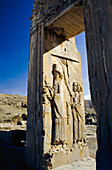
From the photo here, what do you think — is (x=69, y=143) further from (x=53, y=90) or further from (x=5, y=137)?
(x=5, y=137)

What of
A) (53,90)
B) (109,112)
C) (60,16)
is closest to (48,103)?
(53,90)

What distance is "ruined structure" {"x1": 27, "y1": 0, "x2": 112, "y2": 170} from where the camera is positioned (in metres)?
2.34

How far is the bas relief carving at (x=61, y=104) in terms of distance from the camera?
3748mm

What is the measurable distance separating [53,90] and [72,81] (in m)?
0.93

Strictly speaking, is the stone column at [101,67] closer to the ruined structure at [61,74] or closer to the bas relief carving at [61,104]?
the ruined structure at [61,74]

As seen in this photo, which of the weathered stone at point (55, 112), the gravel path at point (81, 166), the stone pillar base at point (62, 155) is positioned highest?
the weathered stone at point (55, 112)

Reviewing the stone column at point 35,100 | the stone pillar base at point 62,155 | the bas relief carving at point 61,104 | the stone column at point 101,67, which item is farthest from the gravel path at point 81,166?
the stone column at point 101,67

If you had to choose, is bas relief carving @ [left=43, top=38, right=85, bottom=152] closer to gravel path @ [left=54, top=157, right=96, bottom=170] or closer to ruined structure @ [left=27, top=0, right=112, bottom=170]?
ruined structure @ [left=27, top=0, right=112, bottom=170]

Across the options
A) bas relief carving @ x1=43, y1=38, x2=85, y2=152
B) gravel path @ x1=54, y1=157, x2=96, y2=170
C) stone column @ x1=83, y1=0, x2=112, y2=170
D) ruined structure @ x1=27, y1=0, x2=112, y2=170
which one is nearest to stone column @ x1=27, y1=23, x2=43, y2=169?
ruined structure @ x1=27, y1=0, x2=112, y2=170

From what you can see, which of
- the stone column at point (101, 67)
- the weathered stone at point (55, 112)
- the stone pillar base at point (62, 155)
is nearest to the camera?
the stone column at point (101, 67)

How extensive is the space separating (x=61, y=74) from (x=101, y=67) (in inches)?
83.6

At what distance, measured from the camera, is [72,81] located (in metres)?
4.68

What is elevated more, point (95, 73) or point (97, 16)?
point (97, 16)

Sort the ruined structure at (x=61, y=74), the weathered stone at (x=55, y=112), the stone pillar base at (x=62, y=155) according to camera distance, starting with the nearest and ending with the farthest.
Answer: the ruined structure at (x=61, y=74) → the stone pillar base at (x=62, y=155) → the weathered stone at (x=55, y=112)
